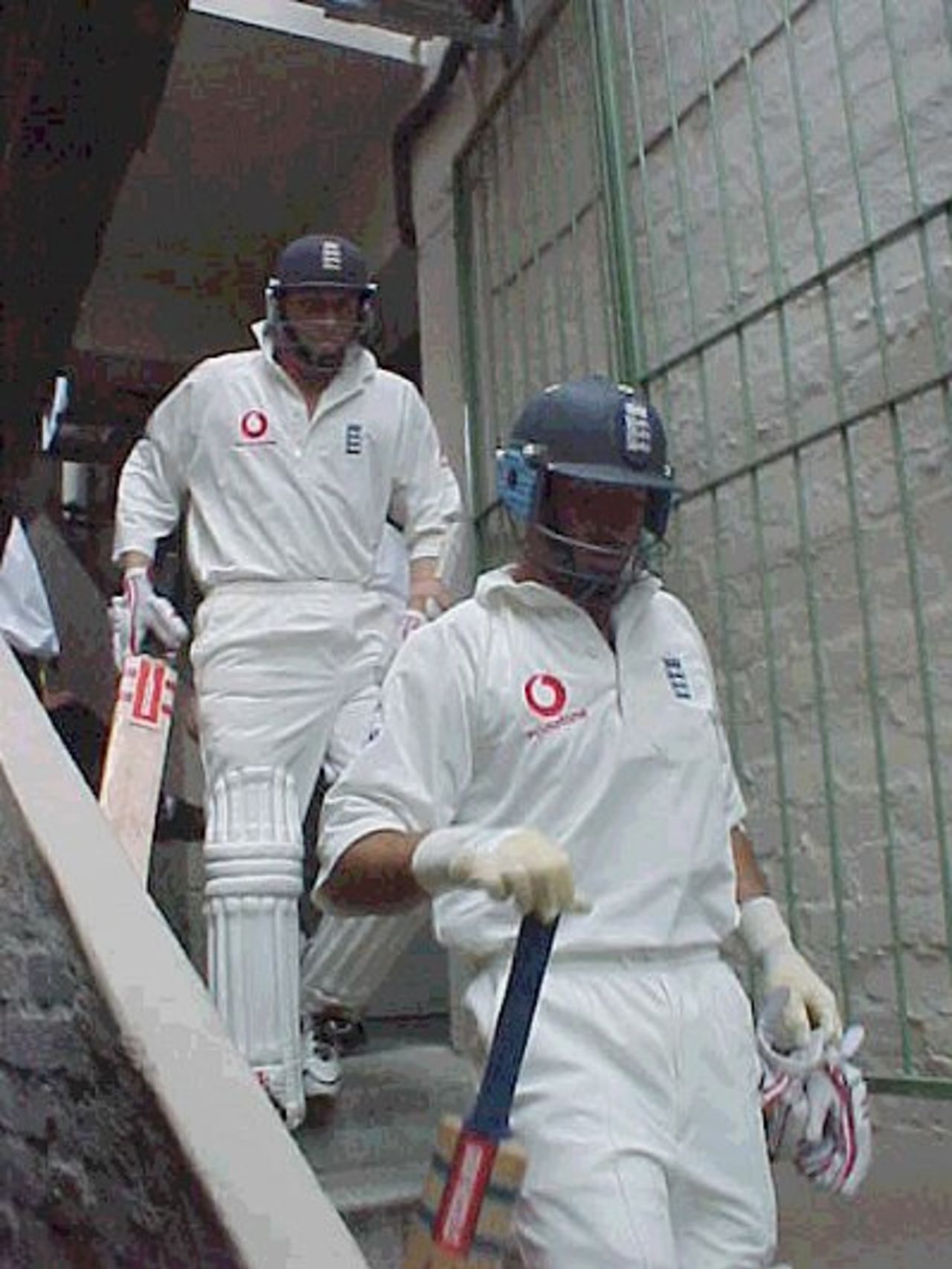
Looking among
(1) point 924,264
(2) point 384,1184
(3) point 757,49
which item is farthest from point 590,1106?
(3) point 757,49

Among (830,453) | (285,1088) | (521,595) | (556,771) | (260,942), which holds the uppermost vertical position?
(830,453)

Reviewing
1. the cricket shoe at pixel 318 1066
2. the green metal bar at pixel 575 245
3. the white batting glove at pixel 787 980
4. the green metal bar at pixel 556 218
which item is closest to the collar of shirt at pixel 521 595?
the white batting glove at pixel 787 980

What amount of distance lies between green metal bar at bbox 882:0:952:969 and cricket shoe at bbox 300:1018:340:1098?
118 centimetres

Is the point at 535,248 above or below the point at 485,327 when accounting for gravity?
above

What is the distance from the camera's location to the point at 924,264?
126 inches

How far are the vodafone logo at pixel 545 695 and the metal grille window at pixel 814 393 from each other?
1.18 meters

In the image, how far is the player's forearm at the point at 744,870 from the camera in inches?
92.5

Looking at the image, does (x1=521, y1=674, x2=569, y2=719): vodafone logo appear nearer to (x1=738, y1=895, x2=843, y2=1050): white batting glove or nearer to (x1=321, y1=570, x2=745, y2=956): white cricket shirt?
(x1=321, y1=570, x2=745, y2=956): white cricket shirt

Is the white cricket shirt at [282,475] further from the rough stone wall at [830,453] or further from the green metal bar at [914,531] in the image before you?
the green metal bar at [914,531]

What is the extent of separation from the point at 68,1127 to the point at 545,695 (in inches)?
31.3

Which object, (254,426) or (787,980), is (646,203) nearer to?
(254,426)

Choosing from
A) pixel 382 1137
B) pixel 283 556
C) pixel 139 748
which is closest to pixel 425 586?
pixel 283 556

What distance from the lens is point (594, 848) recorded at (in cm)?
209

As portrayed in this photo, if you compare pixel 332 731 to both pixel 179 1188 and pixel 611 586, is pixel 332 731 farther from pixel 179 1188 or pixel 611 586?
pixel 179 1188
